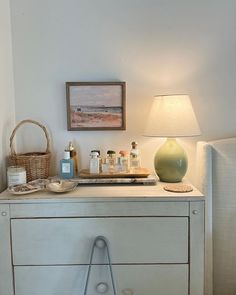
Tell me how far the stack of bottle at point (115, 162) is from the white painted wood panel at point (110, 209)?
0.30m

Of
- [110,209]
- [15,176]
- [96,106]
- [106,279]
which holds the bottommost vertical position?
[106,279]

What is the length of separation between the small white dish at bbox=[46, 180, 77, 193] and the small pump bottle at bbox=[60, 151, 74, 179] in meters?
0.11

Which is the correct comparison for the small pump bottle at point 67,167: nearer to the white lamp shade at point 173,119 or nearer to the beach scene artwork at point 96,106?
the beach scene artwork at point 96,106

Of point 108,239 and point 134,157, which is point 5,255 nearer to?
point 108,239

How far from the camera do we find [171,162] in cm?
158

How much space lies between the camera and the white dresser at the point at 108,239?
1358 millimetres

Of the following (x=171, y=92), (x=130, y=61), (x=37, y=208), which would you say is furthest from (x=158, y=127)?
(x=37, y=208)

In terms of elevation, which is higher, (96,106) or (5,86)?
(5,86)

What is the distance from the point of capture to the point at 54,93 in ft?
5.76

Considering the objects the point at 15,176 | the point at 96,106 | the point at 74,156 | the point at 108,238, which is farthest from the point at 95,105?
the point at 108,238

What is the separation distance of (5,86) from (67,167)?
531 millimetres

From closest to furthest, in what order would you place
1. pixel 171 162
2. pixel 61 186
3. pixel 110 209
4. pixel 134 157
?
pixel 110 209, pixel 61 186, pixel 171 162, pixel 134 157

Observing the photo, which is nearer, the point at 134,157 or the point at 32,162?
the point at 32,162

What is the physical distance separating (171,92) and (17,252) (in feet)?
3.73
